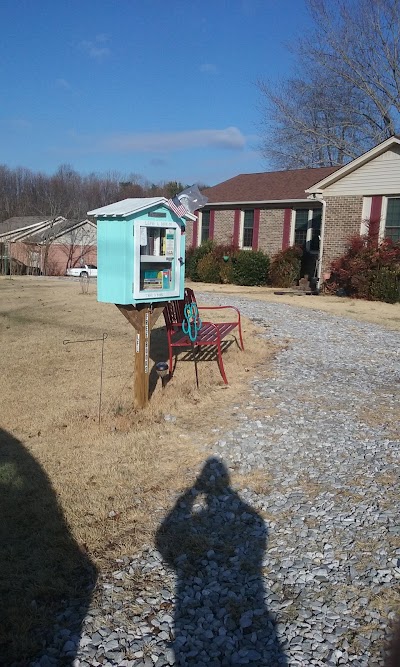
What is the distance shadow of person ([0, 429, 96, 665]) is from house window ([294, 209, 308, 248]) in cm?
1912

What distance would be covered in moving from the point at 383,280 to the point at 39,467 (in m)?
13.2

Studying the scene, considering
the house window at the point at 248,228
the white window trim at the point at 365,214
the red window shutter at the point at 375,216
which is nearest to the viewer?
the red window shutter at the point at 375,216

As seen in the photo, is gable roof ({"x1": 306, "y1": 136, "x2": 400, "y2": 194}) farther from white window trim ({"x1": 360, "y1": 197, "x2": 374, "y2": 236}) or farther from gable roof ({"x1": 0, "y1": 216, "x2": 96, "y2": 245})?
gable roof ({"x1": 0, "y1": 216, "x2": 96, "y2": 245})

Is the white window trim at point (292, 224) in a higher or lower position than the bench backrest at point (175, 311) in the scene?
higher

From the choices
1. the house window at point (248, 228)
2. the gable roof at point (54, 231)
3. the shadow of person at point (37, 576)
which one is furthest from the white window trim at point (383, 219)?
the gable roof at point (54, 231)

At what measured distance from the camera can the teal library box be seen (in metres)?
5.59

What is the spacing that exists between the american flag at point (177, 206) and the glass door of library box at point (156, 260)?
13 centimetres

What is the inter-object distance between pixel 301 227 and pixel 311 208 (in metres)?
0.89

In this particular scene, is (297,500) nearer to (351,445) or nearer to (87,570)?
(351,445)

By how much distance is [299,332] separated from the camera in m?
10.5

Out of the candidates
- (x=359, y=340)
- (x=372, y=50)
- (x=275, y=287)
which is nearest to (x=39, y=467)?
(x=359, y=340)

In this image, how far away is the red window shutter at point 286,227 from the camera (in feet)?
73.8

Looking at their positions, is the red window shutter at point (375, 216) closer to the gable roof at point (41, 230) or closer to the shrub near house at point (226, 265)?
the shrub near house at point (226, 265)

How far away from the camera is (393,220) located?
17.7 m
